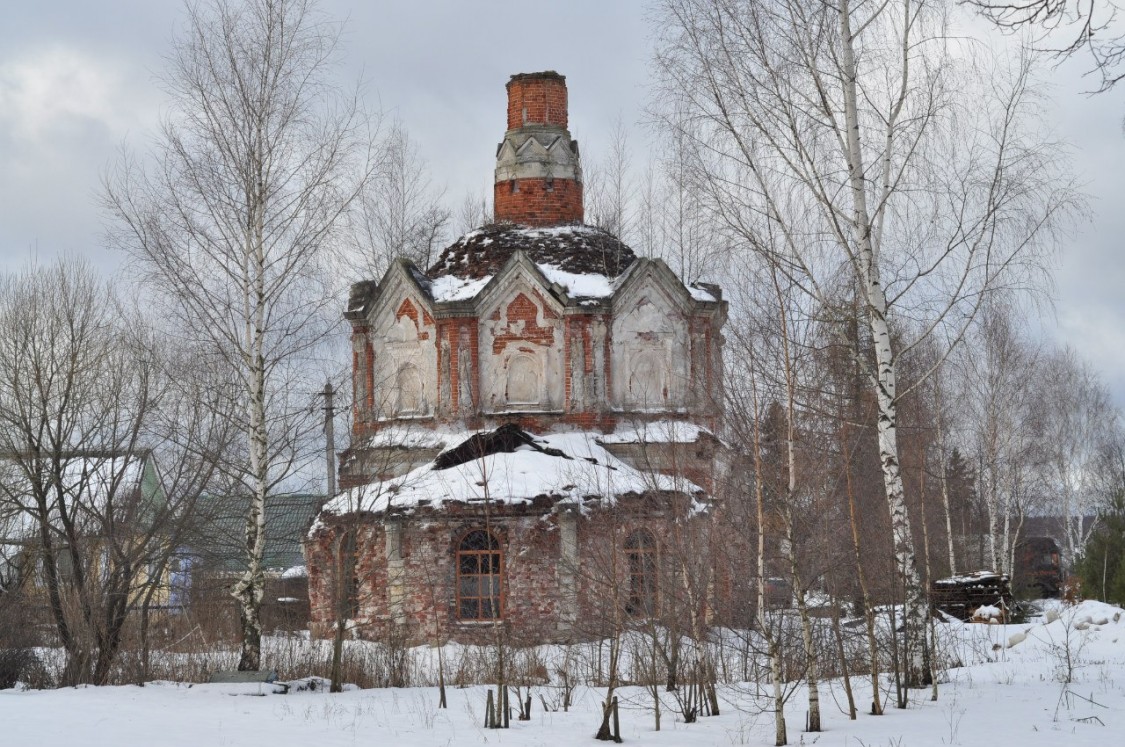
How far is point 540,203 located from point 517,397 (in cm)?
476

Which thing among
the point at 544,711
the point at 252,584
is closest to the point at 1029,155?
the point at 544,711

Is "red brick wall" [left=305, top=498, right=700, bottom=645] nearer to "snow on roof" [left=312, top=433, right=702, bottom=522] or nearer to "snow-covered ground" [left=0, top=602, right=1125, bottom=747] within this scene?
"snow on roof" [left=312, top=433, right=702, bottom=522]

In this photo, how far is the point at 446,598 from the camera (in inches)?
914

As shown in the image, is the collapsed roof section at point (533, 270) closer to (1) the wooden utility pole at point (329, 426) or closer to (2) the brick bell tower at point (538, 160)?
(2) the brick bell tower at point (538, 160)

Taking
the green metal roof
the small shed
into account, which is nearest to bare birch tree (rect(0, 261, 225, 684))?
the green metal roof

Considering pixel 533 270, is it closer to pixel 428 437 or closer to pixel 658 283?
pixel 658 283

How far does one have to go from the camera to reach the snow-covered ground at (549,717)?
10.9 m

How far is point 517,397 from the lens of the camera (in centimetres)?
2580

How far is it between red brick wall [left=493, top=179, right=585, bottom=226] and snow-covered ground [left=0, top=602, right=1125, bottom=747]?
44.8ft

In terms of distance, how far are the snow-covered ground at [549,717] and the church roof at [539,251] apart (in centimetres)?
1203

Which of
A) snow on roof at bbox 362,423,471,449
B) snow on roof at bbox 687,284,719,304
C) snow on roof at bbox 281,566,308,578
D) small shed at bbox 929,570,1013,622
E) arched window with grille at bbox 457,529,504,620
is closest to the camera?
arched window with grille at bbox 457,529,504,620

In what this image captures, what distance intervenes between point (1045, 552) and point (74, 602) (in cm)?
3767

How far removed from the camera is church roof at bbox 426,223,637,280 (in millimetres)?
26688

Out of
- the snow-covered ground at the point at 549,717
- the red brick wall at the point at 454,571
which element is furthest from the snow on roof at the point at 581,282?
the snow-covered ground at the point at 549,717
